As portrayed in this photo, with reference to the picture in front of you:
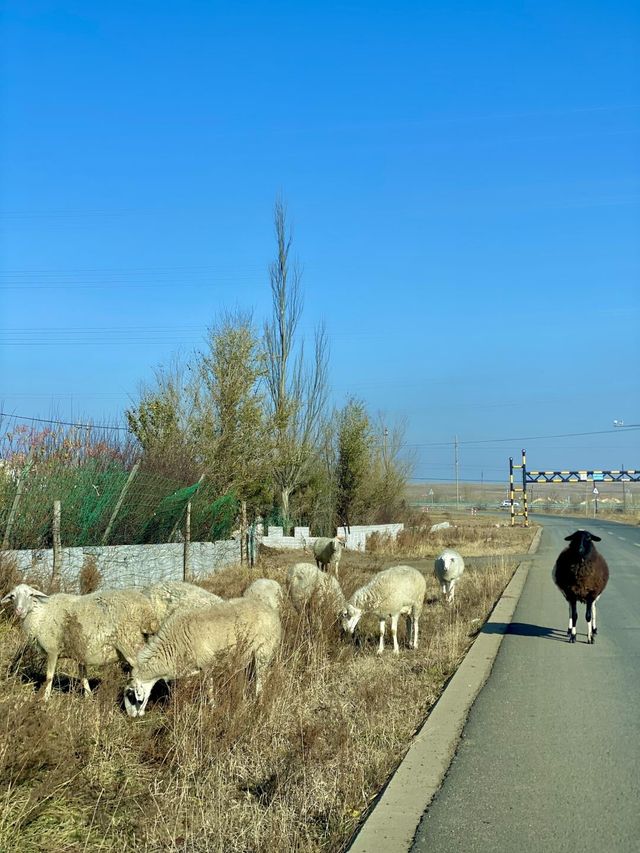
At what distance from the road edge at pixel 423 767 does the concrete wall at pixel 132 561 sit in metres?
5.87

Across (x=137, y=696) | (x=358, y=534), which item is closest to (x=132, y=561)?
(x=137, y=696)

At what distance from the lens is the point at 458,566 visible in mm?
16828

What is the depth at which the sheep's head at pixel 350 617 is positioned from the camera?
37.9 feet

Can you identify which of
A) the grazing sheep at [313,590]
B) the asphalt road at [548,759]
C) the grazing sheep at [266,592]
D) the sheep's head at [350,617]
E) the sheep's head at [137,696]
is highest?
the grazing sheep at [266,592]

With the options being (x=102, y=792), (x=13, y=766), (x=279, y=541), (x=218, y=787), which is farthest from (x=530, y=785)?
(x=279, y=541)

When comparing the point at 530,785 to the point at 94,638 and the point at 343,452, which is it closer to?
the point at 94,638

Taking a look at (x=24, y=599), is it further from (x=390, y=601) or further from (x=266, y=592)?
(x=390, y=601)

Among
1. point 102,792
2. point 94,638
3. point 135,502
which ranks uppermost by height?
point 135,502

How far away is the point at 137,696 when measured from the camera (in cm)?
769

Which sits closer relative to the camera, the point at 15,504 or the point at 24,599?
the point at 24,599

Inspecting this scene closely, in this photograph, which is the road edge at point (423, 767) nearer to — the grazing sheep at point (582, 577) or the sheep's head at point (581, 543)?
the grazing sheep at point (582, 577)

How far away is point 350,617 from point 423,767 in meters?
5.35

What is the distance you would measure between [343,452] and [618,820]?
37.0 metres

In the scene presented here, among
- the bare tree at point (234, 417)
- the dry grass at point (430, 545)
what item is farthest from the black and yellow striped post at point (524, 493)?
the bare tree at point (234, 417)
